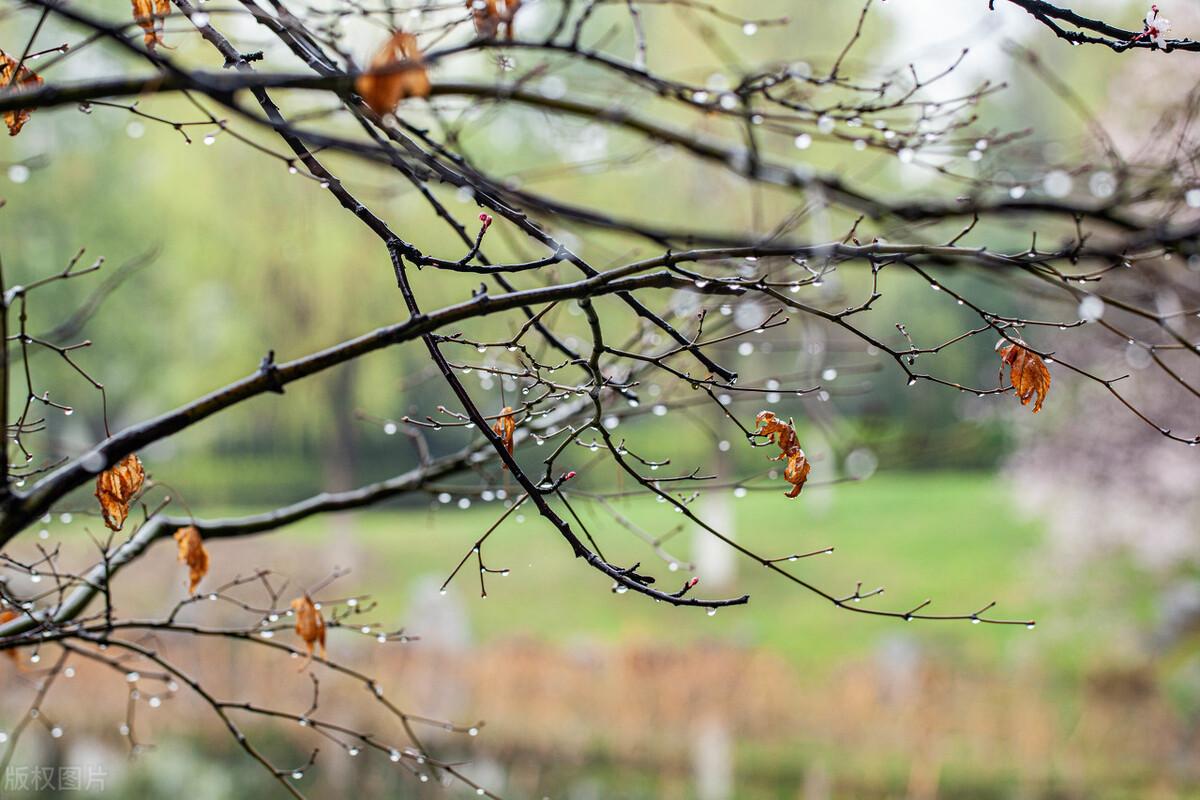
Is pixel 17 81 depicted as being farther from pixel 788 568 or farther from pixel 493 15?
pixel 788 568

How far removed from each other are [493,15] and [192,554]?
1110 mm

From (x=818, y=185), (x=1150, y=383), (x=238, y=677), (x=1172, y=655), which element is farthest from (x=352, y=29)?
(x=1172, y=655)

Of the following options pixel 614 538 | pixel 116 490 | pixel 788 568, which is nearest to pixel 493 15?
pixel 116 490

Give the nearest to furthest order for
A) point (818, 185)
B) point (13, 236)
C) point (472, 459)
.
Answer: point (818, 185)
point (472, 459)
point (13, 236)

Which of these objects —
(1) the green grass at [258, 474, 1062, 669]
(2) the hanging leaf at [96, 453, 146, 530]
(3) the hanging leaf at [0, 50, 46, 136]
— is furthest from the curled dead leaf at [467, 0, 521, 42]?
(1) the green grass at [258, 474, 1062, 669]

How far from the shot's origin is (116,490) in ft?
5.24

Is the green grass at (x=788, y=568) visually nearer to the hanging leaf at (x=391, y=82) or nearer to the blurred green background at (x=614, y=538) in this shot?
the blurred green background at (x=614, y=538)

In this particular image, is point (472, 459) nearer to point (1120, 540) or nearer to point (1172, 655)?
point (1172, 655)

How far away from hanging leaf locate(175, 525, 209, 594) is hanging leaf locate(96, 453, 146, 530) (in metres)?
0.25

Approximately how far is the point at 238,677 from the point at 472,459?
259 inches

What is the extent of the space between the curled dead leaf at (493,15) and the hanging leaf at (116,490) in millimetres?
884

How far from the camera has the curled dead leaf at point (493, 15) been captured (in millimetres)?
1507

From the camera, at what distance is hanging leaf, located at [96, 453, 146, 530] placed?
1582 millimetres

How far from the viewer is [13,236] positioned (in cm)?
1164
